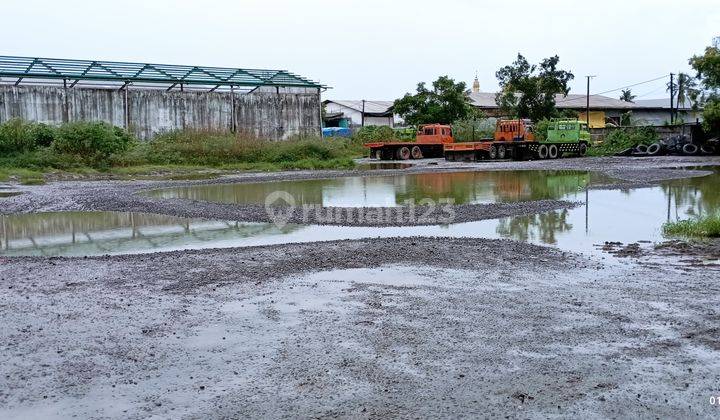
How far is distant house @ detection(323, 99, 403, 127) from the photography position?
211ft

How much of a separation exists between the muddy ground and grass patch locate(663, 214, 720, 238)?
2719 mm

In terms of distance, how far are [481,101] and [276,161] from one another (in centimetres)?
3303

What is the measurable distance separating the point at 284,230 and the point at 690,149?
120 feet

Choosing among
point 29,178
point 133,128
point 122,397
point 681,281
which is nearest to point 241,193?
point 29,178

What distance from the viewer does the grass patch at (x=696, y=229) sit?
35.7ft

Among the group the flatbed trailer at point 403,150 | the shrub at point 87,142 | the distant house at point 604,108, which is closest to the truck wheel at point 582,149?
the flatbed trailer at point 403,150

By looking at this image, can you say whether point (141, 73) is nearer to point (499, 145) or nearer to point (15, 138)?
point (15, 138)

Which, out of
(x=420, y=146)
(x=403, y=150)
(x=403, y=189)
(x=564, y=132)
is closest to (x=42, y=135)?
(x=403, y=189)

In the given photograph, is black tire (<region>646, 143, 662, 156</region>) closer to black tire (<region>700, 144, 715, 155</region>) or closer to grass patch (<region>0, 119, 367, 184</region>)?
black tire (<region>700, 144, 715, 155</region>)

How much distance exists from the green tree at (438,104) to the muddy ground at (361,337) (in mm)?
45413

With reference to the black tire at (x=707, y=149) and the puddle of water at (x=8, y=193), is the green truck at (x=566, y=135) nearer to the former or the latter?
the black tire at (x=707, y=149)

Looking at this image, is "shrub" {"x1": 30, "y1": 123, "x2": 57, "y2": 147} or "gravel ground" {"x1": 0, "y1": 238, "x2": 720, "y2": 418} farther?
"shrub" {"x1": 30, "y1": 123, "x2": 57, "y2": 147}

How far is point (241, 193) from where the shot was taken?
21031mm

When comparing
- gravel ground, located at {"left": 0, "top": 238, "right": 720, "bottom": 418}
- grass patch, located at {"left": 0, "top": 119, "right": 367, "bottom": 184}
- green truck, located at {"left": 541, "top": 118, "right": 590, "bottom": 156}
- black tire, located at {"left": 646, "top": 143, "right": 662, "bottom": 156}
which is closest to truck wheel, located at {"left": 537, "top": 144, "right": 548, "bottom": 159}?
green truck, located at {"left": 541, "top": 118, "right": 590, "bottom": 156}
